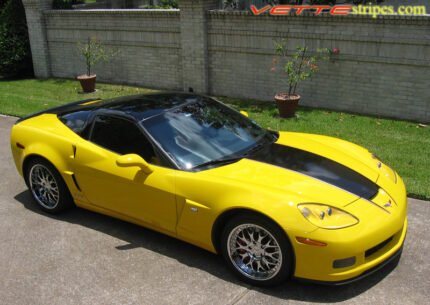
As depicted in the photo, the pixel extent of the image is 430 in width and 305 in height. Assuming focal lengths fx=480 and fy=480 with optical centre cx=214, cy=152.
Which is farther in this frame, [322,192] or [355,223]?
[322,192]

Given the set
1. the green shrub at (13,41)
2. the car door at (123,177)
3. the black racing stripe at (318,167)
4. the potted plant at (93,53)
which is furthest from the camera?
the green shrub at (13,41)

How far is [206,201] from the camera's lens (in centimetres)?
412

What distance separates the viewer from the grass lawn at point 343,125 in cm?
668

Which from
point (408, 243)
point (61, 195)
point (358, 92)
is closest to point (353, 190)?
point (408, 243)

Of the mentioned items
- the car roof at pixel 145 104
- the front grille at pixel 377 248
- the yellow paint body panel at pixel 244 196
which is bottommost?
the front grille at pixel 377 248

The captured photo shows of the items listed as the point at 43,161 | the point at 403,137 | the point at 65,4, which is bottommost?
the point at 403,137

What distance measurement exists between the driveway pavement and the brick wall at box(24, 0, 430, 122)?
4.25 metres

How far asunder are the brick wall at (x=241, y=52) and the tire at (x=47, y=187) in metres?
6.32

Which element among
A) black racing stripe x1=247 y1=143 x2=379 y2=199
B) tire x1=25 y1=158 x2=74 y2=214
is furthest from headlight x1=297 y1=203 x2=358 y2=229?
tire x1=25 y1=158 x2=74 y2=214

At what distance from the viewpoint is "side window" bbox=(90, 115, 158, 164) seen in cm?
466

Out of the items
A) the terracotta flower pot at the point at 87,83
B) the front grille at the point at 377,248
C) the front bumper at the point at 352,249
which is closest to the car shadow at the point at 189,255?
the front bumper at the point at 352,249

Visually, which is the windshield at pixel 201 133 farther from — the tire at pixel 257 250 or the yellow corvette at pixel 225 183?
the tire at pixel 257 250

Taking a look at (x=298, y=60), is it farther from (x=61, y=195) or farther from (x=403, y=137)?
(x=61, y=195)

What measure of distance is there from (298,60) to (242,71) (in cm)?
152
